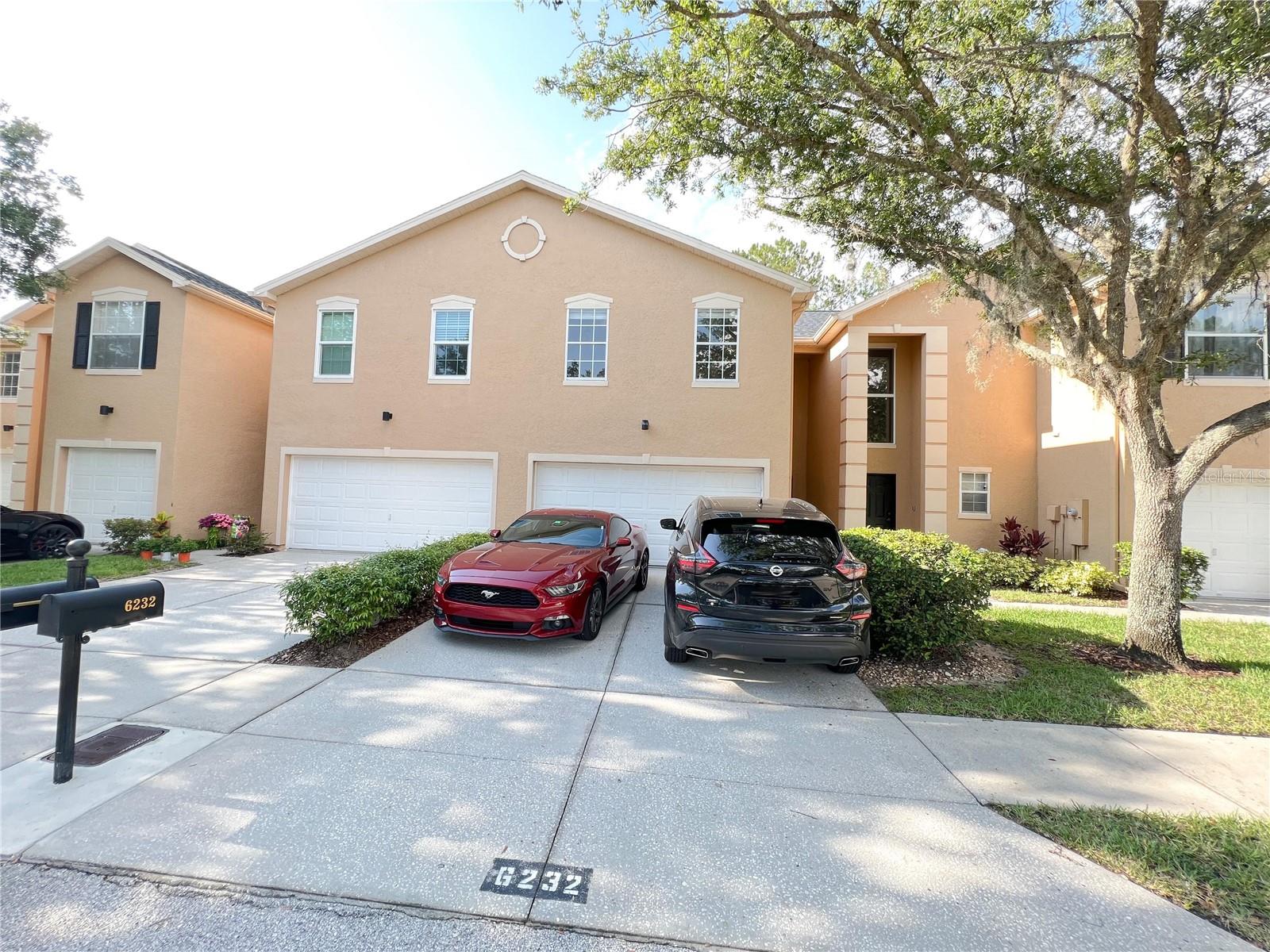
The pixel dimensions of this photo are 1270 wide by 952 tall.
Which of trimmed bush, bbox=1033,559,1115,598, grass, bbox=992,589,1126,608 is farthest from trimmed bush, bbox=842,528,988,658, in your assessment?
trimmed bush, bbox=1033,559,1115,598

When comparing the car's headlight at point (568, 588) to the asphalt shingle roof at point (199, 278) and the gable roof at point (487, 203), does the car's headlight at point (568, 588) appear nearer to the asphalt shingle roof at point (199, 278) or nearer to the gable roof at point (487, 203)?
the gable roof at point (487, 203)

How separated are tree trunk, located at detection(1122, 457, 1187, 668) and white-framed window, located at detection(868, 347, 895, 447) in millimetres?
7952

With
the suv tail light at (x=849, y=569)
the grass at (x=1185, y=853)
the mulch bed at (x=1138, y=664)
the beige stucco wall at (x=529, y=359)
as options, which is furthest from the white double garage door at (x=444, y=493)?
the grass at (x=1185, y=853)

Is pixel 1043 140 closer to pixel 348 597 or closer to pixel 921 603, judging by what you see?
pixel 921 603

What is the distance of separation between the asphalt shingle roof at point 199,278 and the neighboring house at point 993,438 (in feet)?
46.3

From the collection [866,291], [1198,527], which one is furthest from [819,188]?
[866,291]

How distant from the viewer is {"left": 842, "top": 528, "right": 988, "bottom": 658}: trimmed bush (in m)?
5.45

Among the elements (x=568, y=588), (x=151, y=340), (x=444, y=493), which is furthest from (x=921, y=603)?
(x=151, y=340)

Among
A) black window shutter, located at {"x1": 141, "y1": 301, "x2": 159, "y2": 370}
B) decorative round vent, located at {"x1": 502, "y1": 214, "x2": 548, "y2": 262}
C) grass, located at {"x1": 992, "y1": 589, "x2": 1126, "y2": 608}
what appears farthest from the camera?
black window shutter, located at {"x1": 141, "y1": 301, "x2": 159, "y2": 370}

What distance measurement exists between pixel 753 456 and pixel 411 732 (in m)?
8.50

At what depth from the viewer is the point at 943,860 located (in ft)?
8.84

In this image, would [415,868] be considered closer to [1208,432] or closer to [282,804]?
[282,804]

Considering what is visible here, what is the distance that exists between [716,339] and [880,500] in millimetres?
6249

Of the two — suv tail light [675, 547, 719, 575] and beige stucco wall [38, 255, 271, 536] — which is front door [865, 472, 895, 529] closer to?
suv tail light [675, 547, 719, 575]
